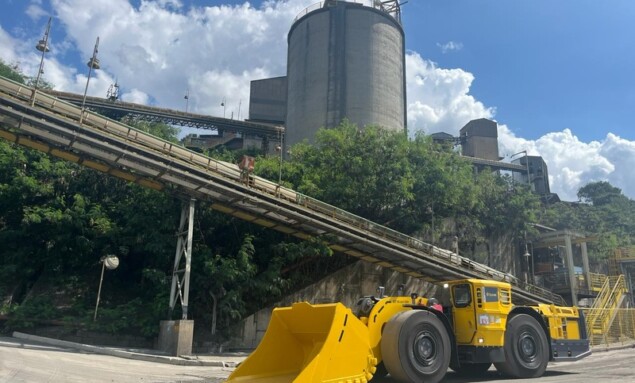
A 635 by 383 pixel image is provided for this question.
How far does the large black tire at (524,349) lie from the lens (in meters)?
11.0

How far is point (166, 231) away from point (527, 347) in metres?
15.9

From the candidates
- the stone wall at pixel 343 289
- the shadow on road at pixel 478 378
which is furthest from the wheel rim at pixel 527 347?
the stone wall at pixel 343 289

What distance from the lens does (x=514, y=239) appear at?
3594 centimetres

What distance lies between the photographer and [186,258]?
59.9 feet

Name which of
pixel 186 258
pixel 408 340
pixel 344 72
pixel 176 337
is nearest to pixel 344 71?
pixel 344 72

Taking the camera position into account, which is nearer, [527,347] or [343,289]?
[527,347]

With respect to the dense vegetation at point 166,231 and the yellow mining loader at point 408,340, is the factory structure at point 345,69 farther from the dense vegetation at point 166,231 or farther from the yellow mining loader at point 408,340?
the yellow mining loader at point 408,340

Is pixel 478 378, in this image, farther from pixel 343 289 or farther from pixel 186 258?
pixel 343 289

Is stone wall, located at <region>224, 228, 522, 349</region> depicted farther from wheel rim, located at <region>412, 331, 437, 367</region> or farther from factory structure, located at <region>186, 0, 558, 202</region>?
factory structure, located at <region>186, 0, 558, 202</region>

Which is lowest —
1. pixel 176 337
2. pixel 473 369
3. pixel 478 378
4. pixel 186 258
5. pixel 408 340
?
pixel 478 378

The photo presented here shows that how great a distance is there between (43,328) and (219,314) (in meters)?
7.04

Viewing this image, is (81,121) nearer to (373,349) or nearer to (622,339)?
(373,349)

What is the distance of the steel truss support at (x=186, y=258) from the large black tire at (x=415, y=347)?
35.7 feet

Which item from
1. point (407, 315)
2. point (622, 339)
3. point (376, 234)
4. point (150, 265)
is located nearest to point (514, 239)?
point (622, 339)
